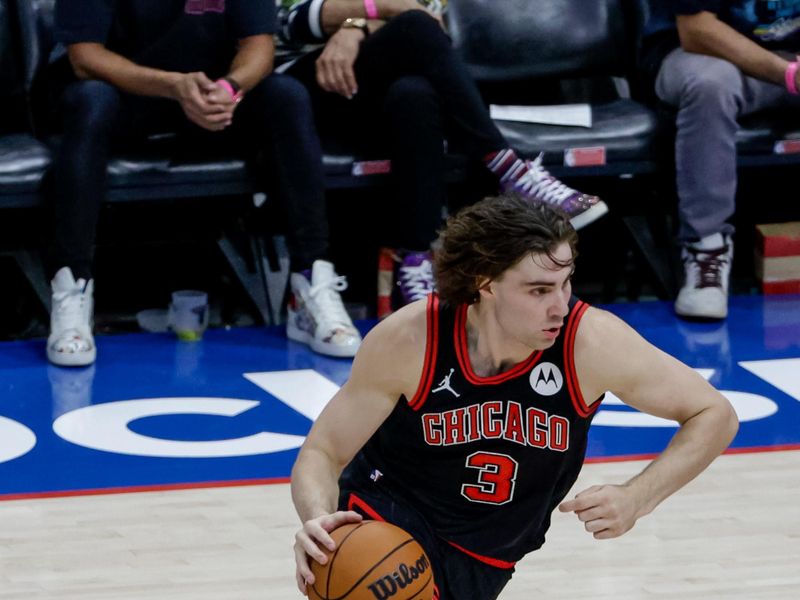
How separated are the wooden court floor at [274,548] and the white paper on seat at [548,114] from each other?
1928 millimetres

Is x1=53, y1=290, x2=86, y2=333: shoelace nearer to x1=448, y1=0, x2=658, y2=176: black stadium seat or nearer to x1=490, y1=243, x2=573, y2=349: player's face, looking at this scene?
x1=448, y1=0, x2=658, y2=176: black stadium seat

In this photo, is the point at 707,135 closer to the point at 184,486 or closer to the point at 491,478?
the point at 184,486

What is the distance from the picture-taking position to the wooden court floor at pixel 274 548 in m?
3.28

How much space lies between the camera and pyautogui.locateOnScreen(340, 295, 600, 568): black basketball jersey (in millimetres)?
2770

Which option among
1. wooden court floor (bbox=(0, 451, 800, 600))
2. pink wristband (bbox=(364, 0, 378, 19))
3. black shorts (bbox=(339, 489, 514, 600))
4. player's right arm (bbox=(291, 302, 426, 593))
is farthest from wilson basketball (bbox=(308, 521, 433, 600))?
pink wristband (bbox=(364, 0, 378, 19))

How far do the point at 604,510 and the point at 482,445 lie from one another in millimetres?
359

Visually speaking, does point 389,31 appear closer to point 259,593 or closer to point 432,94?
point 432,94

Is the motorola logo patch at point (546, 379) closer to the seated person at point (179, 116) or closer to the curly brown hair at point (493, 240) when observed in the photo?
the curly brown hair at point (493, 240)

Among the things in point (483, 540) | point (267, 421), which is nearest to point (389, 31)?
point (267, 421)

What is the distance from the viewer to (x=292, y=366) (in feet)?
16.4

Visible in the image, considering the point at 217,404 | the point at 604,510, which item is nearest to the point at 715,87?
the point at 217,404

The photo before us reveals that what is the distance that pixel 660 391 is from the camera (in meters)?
2.74

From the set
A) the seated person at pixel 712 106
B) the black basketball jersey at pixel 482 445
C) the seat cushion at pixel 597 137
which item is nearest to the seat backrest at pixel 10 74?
the seat cushion at pixel 597 137

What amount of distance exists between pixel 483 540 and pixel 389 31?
8.91 ft
